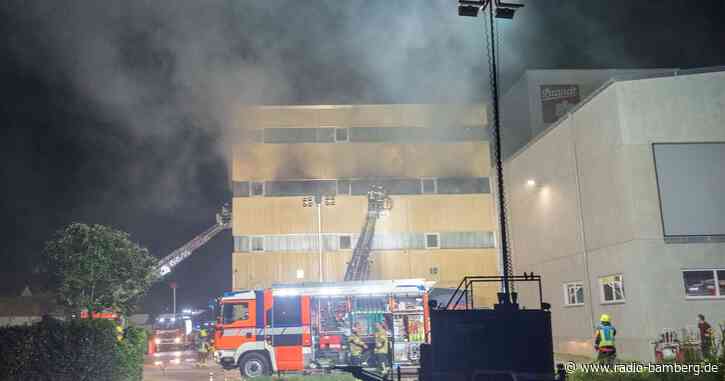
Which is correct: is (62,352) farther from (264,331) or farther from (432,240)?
(432,240)

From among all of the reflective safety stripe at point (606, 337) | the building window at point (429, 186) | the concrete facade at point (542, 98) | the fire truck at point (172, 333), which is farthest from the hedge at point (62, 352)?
the concrete facade at point (542, 98)

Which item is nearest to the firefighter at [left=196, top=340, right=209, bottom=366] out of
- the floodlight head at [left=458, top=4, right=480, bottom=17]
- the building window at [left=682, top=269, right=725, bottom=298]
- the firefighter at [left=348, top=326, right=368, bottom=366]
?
the firefighter at [left=348, top=326, right=368, bottom=366]

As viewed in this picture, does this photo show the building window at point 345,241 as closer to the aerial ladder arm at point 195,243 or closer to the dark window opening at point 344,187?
the dark window opening at point 344,187

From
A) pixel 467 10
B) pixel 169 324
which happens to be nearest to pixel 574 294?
pixel 467 10

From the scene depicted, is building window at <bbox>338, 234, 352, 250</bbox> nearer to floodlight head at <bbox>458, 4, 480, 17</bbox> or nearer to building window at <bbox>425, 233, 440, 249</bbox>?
building window at <bbox>425, 233, 440, 249</bbox>

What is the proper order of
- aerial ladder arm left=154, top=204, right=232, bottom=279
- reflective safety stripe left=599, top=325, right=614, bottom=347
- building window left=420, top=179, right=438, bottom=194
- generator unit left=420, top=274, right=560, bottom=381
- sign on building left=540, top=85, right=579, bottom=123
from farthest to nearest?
aerial ladder arm left=154, top=204, right=232, bottom=279 → sign on building left=540, top=85, right=579, bottom=123 → building window left=420, top=179, right=438, bottom=194 → reflective safety stripe left=599, top=325, right=614, bottom=347 → generator unit left=420, top=274, right=560, bottom=381

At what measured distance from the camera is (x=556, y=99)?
43.0 metres

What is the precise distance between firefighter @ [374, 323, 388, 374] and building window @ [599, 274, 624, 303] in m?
7.76

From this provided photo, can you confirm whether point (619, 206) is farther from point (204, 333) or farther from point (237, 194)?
point (237, 194)

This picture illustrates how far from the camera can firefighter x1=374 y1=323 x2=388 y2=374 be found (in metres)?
18.8

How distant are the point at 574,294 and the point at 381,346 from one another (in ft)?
30.1

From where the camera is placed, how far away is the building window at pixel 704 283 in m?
19.1

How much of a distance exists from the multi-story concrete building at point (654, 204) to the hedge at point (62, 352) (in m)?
14.9

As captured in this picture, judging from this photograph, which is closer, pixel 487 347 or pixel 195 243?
pixel 487 347
